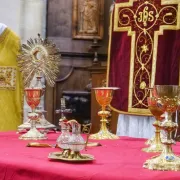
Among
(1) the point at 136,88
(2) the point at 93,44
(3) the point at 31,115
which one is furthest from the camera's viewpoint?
(2) the point at 93,44

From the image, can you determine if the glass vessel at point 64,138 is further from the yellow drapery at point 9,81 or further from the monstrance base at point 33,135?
the yellow drapery at point 9,81

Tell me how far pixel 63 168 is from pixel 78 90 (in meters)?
4.67

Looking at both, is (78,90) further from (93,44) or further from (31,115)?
(31,115)

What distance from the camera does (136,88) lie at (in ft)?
12.5

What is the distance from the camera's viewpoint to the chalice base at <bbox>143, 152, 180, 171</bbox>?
1791mm

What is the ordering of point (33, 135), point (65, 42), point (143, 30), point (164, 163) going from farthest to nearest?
point (65, 42) < point (143, 30) < point (33, 135) < point (164, 163)

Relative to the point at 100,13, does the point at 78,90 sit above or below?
below

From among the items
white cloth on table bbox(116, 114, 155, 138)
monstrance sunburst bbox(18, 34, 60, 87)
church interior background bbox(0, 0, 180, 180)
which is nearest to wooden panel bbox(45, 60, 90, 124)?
church interior background bbox(0, 0, 180, 180)

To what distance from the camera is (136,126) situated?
394 cm

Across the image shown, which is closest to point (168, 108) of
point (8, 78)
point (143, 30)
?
point (143, 30)

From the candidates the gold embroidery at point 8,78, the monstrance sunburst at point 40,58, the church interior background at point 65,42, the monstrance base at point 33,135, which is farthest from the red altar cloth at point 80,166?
the church interior background at point 65,42

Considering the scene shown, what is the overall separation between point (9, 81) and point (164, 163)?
8.84ft

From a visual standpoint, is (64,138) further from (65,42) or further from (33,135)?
(65,42)

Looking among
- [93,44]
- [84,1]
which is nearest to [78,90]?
[93,44]
